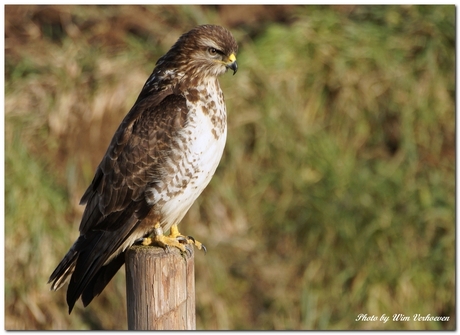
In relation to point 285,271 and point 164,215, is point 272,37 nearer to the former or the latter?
point 285,271

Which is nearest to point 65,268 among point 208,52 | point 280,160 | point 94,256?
point 94,256

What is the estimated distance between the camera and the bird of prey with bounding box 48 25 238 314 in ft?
14.2

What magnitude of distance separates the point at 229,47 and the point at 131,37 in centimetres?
373

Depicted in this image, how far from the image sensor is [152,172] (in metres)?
4.38

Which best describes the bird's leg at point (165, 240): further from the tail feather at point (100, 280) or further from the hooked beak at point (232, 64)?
the hooked beak at point (232, 64)

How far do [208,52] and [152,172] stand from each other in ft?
2.56

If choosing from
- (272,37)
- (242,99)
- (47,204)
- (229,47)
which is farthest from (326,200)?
(229,47)

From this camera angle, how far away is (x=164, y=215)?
4.44m

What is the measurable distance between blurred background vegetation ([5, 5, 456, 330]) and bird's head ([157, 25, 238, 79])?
2.93m

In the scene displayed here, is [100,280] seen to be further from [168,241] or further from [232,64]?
[232,64]

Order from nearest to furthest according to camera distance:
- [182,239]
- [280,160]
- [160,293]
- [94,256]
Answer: [160,293]
[94,256]
[182,239]
[280,160]

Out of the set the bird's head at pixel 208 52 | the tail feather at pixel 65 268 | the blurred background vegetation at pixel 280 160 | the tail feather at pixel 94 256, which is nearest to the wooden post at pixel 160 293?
the tail feather at pixel 94 256

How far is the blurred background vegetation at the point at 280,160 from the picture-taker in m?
7.21

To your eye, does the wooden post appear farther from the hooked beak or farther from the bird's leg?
the hooked beak
